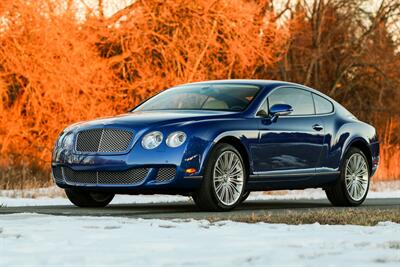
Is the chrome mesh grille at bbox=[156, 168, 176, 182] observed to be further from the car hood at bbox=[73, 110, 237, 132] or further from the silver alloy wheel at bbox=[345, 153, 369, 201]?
the silver alloy wheel at bbox=[345, 153, 369, 201]

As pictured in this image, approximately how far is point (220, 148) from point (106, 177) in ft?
4.26

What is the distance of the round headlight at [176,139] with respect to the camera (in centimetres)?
1103

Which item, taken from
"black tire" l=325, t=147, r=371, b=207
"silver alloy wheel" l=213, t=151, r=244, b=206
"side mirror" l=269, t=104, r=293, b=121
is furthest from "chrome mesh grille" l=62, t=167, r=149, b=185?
"black tire" l=325, t=147, r=371, b=207

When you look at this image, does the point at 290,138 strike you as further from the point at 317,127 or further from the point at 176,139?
the point at 176,139

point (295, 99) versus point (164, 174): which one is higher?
point (295, 99)

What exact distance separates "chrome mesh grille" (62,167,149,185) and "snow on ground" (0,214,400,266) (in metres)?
1.79

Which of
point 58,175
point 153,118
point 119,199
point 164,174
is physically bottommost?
point 119,199

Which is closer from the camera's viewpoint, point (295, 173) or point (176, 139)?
point (176, 139)

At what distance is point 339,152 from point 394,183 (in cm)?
857

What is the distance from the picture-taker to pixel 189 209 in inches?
475

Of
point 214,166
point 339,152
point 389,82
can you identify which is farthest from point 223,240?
point 389,82

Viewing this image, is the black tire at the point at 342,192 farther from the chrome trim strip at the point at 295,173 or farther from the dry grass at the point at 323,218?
the dry grass at the point at 323,218

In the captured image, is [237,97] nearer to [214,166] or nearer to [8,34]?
[214,166]

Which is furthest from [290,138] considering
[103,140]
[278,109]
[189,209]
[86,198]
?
[86,198]
